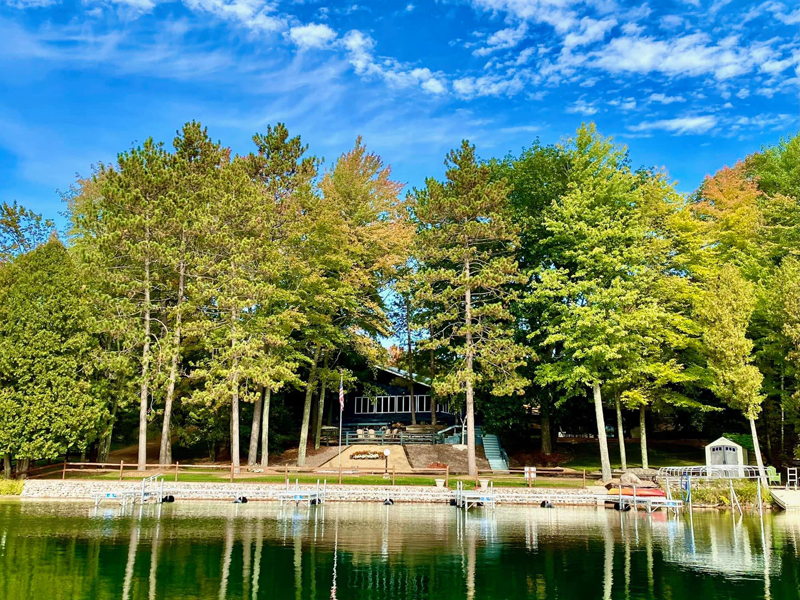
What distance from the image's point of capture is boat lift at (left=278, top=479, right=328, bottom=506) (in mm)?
27875

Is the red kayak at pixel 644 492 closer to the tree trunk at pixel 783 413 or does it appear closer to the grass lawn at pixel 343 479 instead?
the grass lawn at pixel 343 479

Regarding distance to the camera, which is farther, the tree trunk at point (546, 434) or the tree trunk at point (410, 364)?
the tree trunk at point (410, 364)

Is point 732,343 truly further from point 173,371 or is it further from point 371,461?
point 173,371

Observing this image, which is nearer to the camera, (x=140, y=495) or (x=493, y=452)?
(x=140, y=495)

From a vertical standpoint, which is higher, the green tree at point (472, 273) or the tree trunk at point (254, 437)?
the green tree at point (472, 273)

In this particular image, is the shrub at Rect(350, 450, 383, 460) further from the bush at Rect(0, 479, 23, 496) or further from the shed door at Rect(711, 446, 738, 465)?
the shed door at Rect(711, 446, 738, 465)

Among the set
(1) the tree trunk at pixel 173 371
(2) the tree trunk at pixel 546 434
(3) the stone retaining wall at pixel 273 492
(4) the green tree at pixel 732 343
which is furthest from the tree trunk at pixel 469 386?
(1) the tree trunk at pixel 173 371

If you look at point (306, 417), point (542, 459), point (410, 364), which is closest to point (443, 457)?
point (542, 459)

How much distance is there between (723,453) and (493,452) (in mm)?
14577

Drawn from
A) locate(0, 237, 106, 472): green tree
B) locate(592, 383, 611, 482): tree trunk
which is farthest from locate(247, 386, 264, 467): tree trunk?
→ locate(592, 383, 611, 482): tree trunk

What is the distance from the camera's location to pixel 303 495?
27.9 m

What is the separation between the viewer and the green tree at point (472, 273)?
34.4m

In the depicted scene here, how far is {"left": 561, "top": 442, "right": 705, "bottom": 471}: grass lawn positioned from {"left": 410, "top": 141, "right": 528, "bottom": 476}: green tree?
871cm

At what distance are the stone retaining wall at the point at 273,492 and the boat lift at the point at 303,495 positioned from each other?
0.32m
